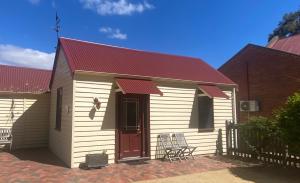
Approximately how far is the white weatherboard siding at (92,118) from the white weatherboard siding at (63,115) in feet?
1.10

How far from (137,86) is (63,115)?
3.19 metres

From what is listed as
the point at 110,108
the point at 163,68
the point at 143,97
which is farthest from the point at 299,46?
the point at 110,108

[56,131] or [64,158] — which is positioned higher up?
[56,131]

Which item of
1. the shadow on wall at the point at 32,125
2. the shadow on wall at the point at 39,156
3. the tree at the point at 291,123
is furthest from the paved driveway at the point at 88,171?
the shadow on wall at the point at 32,125

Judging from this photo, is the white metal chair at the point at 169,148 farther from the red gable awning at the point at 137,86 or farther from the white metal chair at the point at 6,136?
the white metal chair at the point at 6,136

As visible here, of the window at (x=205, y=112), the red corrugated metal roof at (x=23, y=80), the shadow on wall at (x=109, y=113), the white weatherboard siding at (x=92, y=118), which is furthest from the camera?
the red corrugated metal roof at (x=23, y=80)

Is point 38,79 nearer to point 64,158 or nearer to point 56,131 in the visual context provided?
point 56,131

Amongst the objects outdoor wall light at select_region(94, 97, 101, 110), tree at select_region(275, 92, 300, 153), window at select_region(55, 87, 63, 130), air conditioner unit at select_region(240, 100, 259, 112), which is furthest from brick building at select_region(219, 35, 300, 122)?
window at select_region(55, 87, 63, 130)

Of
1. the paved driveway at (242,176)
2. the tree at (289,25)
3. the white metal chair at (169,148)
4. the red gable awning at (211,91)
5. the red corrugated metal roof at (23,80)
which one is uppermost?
the tree at (289,25)

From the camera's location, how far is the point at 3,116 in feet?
44.6

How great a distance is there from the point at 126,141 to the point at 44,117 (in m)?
6.24

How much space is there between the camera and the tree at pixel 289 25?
3978 cm

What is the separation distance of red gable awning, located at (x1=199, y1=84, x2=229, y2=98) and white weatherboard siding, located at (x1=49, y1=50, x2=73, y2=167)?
223 inches

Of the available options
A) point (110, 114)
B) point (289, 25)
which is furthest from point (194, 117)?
point (289, 25)
